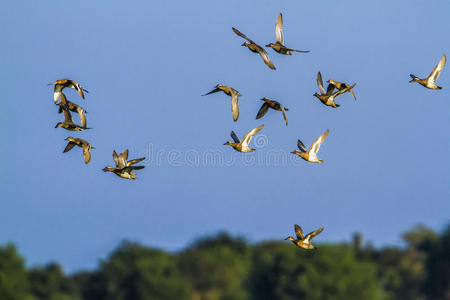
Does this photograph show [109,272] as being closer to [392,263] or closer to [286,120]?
[392,263]

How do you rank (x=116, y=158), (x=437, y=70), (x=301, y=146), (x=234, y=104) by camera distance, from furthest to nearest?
(x=437, y=70)
(x=301, y=146)
(x=234, y=104)
(x=116, y=158)

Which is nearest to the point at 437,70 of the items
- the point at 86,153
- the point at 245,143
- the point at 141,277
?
the point at 245,143

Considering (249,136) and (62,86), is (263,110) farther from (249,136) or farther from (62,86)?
(62,86)

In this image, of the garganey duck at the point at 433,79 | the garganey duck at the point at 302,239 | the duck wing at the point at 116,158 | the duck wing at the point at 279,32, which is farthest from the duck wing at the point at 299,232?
the garganey duck at the point at 433,79

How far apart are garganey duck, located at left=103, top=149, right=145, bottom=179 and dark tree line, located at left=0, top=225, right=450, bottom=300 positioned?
368 ft

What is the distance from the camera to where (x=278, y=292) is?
533ft

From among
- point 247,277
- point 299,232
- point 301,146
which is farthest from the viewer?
point 247,277

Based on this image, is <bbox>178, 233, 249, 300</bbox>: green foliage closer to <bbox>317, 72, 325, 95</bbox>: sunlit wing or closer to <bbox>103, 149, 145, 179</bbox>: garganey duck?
<bbox>317, 72, 325, 95</bbox>: sunlit wing

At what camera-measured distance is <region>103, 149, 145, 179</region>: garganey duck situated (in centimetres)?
3450

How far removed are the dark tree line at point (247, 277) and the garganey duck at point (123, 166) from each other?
112m

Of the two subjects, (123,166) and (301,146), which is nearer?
(123,166)

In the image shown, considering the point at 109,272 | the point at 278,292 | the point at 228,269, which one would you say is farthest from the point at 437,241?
the point at 109,272

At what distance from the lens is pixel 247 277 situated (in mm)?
173875

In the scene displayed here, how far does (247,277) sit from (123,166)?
5531 inches
